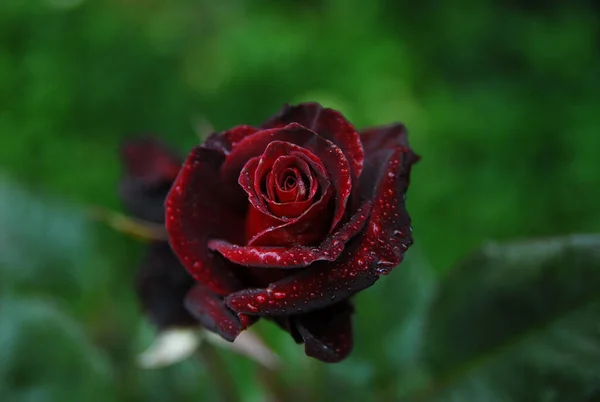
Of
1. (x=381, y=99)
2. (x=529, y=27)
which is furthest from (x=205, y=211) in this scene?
(x=529, y=27)

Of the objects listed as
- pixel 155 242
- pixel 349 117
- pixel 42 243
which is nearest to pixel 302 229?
pixel 155 242

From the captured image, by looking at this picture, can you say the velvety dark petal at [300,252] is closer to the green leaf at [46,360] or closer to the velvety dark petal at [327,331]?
the velvety dark petal at [327,331]

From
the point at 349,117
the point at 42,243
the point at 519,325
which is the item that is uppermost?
the point at 519,325

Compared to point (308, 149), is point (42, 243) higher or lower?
lower

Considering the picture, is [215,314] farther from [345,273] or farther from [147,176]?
[147,176]

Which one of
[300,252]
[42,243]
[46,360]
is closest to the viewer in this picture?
[300,252]

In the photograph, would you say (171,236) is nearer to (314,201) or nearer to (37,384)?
(314,201)

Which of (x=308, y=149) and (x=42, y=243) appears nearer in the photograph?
(x=308, y=149)

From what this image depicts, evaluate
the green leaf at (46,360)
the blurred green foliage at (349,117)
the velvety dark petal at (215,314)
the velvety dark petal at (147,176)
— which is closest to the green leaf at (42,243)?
the blurred green foliage at (349,117)
